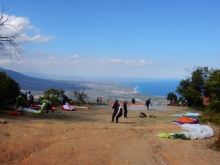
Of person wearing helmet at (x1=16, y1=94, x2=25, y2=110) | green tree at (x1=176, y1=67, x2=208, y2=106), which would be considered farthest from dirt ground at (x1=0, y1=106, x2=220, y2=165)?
green tree at (x1=176, y1=67, x2=208, y2=106)

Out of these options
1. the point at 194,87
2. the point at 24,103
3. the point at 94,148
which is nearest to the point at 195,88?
the point at 194,87

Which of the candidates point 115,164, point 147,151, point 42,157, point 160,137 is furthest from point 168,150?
point 42,157

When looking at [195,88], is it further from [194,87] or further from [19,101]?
[19,101]

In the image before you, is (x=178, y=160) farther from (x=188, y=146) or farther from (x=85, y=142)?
(x=85, y=142)

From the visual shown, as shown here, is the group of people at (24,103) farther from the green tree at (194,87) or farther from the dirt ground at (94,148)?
the green tree at (194,87)

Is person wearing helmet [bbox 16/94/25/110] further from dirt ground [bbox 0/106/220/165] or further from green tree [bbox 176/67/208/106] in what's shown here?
green tree [bbox 176/67/208/106]

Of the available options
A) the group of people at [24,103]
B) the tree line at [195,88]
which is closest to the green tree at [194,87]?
the tree line at [195,88]

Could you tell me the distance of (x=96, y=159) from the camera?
8.70 metres

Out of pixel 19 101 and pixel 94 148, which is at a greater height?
pixel 19 101

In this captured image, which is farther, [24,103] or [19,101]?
[24,103]

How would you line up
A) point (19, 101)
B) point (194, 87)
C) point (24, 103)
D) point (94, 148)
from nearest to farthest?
point (94, 148) → point (19, 101) → point (24, 103) → point (194, 87)

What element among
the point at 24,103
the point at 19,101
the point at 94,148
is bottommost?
the point at 94,148

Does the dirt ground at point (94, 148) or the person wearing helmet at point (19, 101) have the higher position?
the person wearing helmet at point (19, 101)

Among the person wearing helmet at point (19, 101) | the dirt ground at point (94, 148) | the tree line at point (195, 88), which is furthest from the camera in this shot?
the tree line at point (195, 88)
